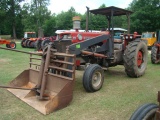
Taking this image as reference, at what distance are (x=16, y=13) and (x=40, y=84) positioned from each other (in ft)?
153

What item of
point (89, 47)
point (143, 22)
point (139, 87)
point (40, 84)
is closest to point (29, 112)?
point (40, 84)

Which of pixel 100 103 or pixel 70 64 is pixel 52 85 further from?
pixel 100 103

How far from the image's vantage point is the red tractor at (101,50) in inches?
197

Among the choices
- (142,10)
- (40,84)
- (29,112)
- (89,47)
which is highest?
(142,10)

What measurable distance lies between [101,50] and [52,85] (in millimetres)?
2178

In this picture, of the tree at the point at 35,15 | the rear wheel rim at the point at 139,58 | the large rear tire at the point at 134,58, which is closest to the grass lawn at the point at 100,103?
the large rear tire at the point at 134,58

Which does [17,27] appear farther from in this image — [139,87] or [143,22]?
[139,87]

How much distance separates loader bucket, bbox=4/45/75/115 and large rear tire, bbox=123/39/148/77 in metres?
2.27

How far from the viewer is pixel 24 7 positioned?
45.0m

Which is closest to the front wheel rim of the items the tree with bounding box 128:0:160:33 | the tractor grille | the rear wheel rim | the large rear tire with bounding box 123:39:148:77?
the tractor grille

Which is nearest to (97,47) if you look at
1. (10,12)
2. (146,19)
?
(146,19)

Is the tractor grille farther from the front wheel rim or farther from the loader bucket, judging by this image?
the front wheel rim

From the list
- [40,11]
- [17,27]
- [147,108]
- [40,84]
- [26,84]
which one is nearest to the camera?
[147,108]

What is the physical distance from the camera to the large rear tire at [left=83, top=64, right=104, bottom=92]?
4799mm
